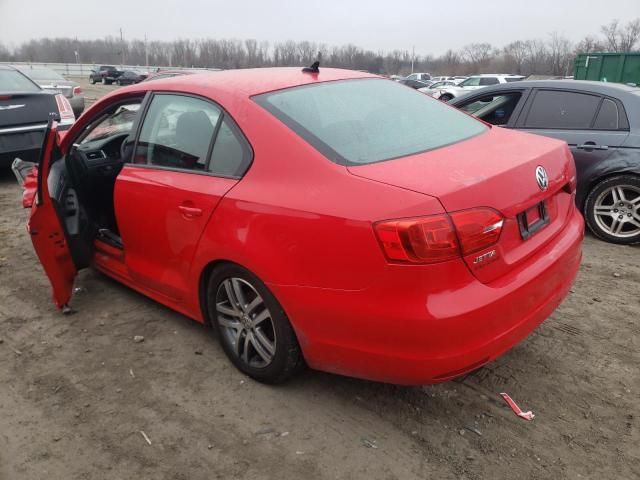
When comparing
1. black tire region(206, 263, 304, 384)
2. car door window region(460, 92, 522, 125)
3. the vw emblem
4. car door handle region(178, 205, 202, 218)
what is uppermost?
car door window region(460, 92, 522, 125)

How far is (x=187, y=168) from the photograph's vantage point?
2.98m

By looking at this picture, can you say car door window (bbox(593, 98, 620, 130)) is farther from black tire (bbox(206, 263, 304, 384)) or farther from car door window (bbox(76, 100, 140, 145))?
car door window (bbox(76, 100, 140, 145))

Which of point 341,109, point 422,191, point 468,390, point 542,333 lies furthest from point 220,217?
point 542,333

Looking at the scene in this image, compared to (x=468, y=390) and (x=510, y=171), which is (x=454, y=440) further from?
(x=510, y=171)

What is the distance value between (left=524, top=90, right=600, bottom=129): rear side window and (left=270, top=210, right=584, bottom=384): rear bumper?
3.27 m

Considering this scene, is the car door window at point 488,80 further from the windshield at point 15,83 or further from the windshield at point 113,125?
the windshield at point 113,125

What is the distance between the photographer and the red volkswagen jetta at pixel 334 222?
6.90 feet

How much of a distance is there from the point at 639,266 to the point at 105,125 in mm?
4478

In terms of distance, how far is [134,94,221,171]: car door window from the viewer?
2.92 m

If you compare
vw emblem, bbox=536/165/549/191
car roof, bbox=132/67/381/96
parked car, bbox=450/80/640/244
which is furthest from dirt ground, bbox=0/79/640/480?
parked car, bbox=450/80/640/244

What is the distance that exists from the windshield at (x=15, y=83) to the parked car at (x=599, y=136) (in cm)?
671

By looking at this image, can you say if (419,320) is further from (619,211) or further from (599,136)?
(599,136)

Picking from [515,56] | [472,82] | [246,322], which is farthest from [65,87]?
[515,56]

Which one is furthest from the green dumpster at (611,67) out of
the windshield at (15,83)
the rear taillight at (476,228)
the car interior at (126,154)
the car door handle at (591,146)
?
the rear taillight at (476,228)
